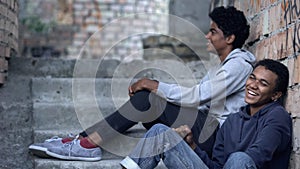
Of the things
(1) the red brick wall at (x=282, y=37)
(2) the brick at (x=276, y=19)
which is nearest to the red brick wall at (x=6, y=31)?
(1) the red brick wall at (x=282, y=37)

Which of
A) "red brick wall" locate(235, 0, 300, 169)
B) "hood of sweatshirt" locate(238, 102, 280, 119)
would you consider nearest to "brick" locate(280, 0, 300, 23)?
"red brick wall" locate(235, 0, 300, 169)

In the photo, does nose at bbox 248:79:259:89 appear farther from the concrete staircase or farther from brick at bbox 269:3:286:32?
the concrete staircase

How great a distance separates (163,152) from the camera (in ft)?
8.34

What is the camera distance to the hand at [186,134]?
2.70m

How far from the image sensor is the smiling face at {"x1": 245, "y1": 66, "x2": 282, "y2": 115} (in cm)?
258

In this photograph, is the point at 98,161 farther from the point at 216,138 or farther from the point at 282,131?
the point at 282,131

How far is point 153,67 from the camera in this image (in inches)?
165

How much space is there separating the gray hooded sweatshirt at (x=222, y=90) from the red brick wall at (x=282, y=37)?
163mm

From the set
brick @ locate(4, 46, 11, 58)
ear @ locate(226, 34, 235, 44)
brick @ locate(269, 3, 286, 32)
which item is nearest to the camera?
brick @ locate(269, 3, 286, 32)

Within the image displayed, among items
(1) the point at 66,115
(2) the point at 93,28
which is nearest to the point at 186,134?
(1) the point at 66,115

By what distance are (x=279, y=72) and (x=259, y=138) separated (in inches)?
15.8

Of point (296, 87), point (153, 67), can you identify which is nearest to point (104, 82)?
point (153, 67)

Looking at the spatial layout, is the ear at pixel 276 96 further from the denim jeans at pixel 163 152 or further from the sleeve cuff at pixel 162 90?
the sleeve cuff at pixel 162 90

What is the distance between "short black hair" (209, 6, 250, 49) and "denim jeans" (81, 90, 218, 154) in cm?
48
